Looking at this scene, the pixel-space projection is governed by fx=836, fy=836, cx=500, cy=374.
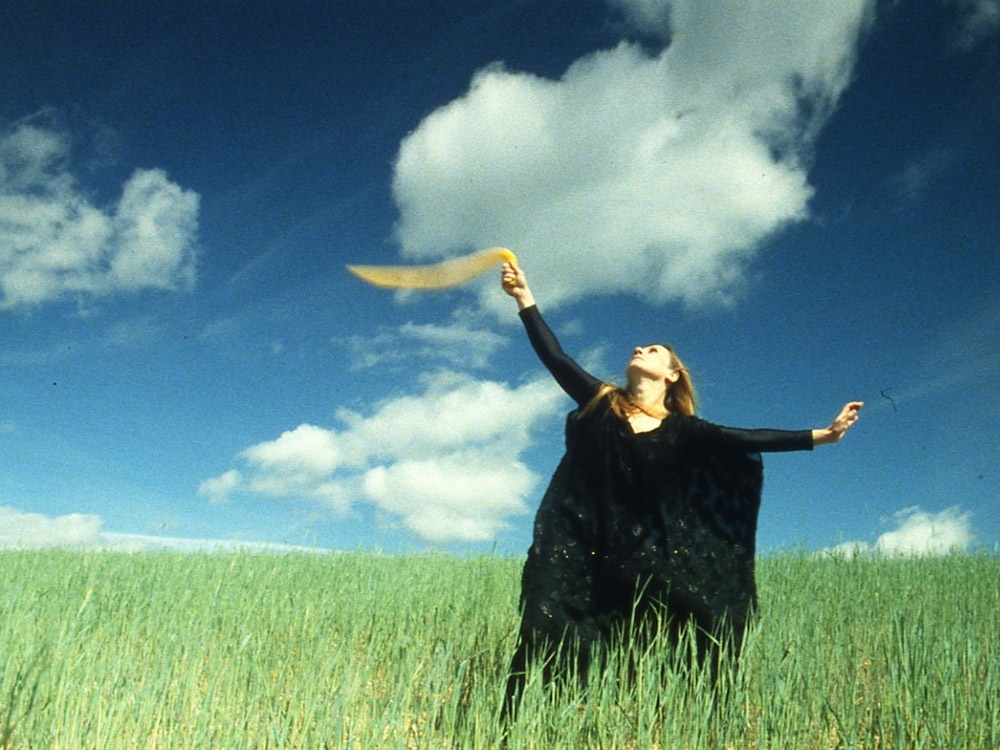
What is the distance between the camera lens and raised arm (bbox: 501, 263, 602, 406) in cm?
379

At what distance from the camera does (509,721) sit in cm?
322

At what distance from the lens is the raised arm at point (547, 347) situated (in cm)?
379

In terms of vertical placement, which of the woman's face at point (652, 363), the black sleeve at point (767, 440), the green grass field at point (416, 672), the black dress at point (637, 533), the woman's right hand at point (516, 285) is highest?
the woman's right hand at point (516, 285)

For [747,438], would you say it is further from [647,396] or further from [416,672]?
[416,672]

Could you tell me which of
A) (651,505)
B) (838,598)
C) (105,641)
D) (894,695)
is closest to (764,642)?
(894,695)

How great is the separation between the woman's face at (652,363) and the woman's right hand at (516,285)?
55 centimetres

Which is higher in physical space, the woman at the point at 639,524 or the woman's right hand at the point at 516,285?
the woman's right hand at the point at 516,285

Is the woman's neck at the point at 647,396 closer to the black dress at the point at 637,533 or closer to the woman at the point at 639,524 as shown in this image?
the woman at the point at 639,524

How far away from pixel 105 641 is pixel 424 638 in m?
1.85

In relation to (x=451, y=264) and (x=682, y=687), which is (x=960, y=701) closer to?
(x=682, y=687)

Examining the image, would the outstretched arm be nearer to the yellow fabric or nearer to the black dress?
the black dress

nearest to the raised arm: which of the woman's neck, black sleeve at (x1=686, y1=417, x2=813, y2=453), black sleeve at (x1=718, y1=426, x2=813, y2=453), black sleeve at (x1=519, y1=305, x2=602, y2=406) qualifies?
black sleeve at (x1=519, y1=305, x2=602, y2=406)

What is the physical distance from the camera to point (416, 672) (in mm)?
3959

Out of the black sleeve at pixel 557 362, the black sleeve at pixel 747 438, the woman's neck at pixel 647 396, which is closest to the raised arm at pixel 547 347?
the black sleeve at pixel 557 362
